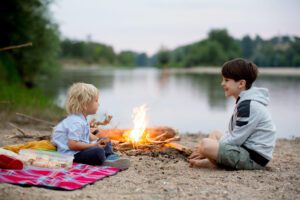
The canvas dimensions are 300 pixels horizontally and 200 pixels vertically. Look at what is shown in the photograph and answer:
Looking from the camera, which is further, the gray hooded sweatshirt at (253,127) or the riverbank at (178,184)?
the gray hooded sweatshirt at (253,127)

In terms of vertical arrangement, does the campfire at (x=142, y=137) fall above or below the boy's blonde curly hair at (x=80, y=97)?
below

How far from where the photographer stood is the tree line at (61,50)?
16250 mm

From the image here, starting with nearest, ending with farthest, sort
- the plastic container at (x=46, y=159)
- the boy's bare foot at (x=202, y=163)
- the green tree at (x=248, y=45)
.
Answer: the plastic container at (x=46, y=159), the boy's bare foot at (x=202, y=163), the green tree at (x=248, y=45)

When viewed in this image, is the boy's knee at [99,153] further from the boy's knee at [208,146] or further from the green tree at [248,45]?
the green tree at [248,45]

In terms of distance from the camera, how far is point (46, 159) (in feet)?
16.0

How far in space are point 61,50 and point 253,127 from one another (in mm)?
19508

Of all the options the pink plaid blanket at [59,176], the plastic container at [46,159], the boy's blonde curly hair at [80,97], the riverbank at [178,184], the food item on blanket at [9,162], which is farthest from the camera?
the boy's blonde curly hair at [80,97]

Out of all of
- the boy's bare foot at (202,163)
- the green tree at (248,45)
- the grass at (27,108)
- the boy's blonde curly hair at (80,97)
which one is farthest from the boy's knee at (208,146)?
the green tree at (248,45)

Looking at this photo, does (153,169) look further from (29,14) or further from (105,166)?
(29,14)

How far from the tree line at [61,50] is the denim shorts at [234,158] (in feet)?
38.4

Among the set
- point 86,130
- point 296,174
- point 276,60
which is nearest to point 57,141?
point 86,130

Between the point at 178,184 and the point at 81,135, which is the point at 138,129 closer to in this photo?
the point at 81,135

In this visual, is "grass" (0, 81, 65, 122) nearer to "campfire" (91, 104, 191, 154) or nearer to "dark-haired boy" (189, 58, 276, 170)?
"campfire" (91, 104, 191, 154)

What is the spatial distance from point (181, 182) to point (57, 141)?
165cm
